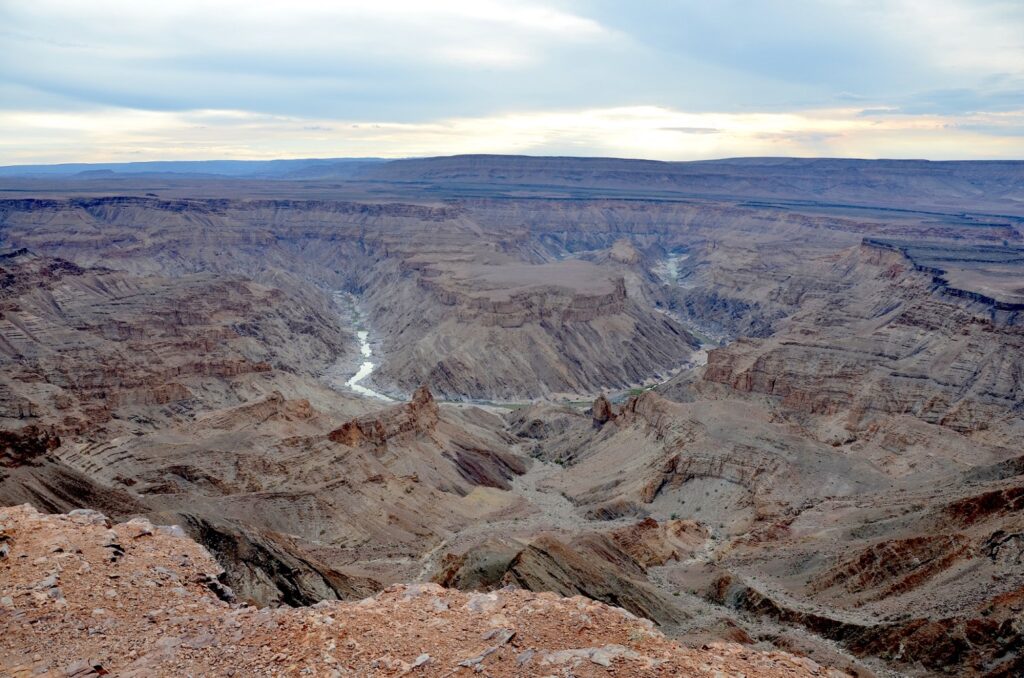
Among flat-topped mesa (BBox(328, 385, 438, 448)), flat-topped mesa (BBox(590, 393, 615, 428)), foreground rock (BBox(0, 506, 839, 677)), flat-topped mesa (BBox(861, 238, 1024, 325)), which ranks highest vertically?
foreground rock (BBox(0, 506, 839, 677))

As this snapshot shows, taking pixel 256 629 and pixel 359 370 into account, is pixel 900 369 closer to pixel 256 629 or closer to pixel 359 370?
pixel 359 370

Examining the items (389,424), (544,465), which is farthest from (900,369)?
(389,424)

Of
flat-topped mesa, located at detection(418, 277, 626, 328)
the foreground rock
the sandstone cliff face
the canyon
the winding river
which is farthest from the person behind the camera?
flat-topped mesa, located at detection(418, 277, 626, 328)

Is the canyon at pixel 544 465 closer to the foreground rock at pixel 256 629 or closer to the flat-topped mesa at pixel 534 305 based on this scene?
the foreground rock at pixel 256 629

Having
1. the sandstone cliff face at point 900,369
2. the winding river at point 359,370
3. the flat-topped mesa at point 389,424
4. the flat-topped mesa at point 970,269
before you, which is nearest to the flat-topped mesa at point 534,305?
the winding river at point 359,370

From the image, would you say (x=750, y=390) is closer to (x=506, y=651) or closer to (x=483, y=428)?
(x=483, y=428)

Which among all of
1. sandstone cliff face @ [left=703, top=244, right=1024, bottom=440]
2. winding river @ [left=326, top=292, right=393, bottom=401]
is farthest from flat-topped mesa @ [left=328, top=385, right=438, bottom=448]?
winding river @ [left=326, top=292, right=393, bottom=401]

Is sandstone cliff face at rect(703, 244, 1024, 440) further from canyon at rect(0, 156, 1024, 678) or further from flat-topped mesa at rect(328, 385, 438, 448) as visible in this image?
flat-topped mesa at rect(328, 385, 438, 448)
